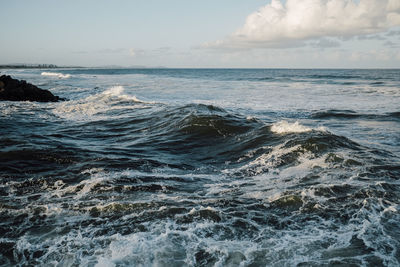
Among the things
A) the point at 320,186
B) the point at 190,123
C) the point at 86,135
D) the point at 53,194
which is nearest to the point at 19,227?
the point at 53,194

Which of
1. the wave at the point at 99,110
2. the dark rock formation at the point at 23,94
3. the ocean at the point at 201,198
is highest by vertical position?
the dark rock formation at the point at 23,94

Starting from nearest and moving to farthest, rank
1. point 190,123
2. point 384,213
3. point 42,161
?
1. point 384,213
2. point 42,161
3. point 190,123

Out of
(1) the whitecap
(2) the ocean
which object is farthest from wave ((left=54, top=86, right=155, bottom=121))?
(1) the whitecap

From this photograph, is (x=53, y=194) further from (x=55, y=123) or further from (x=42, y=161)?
(x=55, y=123)

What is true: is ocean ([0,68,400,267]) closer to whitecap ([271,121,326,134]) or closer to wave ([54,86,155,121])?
whitecap ([271,121,326,134])

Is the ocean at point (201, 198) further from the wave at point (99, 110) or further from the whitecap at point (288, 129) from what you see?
the wave at point (99, 110)

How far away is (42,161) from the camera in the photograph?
7457 mm

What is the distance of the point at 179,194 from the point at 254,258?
2.23 m

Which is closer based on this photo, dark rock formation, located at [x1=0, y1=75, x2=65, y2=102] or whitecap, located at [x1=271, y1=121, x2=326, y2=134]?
whitecap, located at [x1=271, y1=121, x2=326, y2=134]

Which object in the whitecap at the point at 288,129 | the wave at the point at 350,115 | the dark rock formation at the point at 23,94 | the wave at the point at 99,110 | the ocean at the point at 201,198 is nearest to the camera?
the ocean at the point at 201,198

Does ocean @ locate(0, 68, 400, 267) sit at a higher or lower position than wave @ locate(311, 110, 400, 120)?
lower

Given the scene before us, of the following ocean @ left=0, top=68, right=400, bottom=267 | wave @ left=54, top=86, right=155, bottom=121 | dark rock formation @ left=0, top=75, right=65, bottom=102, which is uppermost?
dark rock formation @ left=0, top=75, right=65, bottom=102

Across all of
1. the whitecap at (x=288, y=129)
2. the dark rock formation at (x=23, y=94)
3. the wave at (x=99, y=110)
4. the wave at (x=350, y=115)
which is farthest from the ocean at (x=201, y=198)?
the dark rock formation at (x=23, y=94)

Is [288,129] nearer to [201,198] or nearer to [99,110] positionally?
[201,198]
